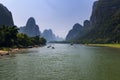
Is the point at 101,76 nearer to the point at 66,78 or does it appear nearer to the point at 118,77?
the point at 118,77

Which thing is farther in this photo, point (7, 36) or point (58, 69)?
point (7, 36)

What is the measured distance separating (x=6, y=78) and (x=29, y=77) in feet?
14.2

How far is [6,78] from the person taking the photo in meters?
47.6

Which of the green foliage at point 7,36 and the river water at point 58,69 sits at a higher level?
the green foliage at point 7,36

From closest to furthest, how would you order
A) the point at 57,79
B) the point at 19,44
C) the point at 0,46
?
the point at 57,79
the point at 0,46
the point at 19,44

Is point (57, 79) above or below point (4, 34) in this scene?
below

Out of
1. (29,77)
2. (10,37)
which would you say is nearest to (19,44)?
(10,37)

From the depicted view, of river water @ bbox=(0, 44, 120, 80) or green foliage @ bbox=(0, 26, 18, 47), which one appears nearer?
river water @ bbox=(0, 44, 120, 80)

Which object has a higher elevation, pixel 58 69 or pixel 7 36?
pixel 7 36

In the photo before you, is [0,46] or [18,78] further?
[0,46]

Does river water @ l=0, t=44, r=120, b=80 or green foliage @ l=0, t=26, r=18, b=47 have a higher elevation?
green foliage @ l=0, t=26, r=18, b=47

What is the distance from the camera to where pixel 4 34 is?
159 metres

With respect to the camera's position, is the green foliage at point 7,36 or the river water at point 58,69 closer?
the river water at point 58,69

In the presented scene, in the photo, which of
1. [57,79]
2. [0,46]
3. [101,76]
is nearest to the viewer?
[57,79]
